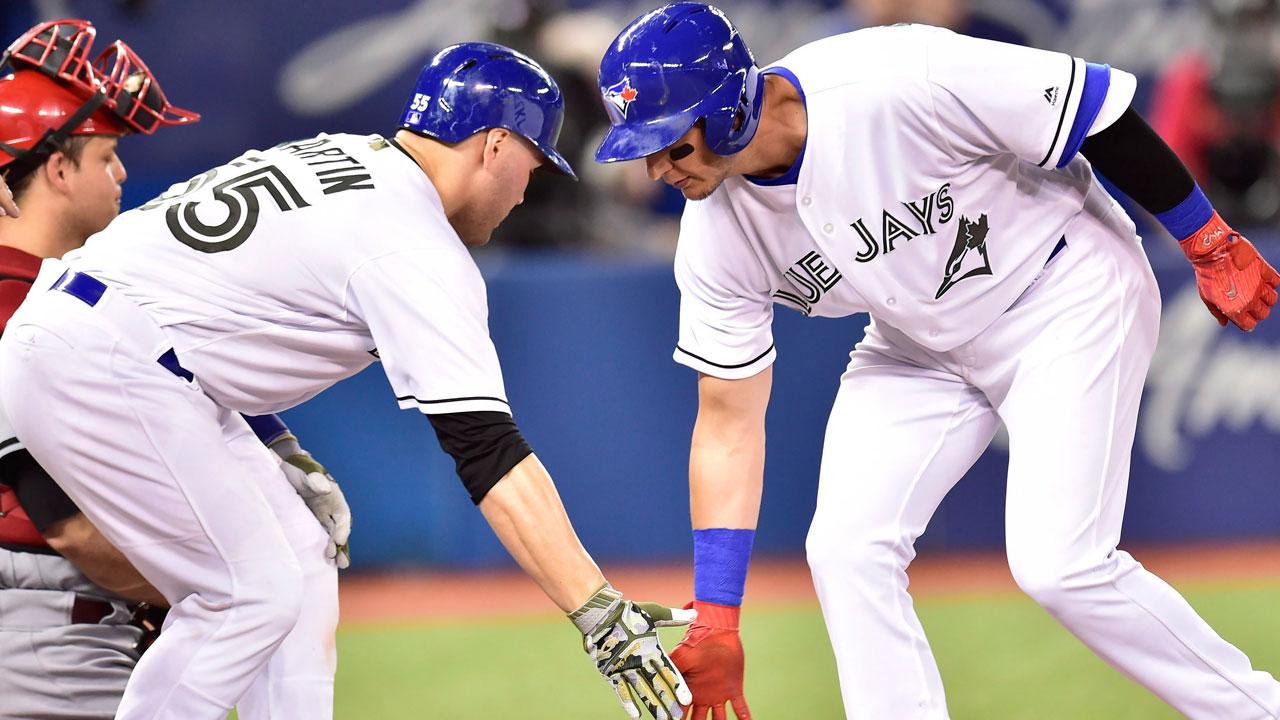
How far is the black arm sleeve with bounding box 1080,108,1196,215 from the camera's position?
3.85m

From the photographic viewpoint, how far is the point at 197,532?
3775 millimetres

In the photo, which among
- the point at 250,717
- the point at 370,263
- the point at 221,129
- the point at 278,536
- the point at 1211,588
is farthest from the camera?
the point at 221,129

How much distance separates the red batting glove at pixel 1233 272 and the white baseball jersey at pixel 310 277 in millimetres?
1890

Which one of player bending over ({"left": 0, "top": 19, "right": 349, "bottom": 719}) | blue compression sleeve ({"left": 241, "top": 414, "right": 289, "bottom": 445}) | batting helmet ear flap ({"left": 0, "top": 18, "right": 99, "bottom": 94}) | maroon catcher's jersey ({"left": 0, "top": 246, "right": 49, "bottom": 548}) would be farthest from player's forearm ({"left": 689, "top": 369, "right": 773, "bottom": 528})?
batting helmet ear flap ({"left": 0, "top": 18, "right": 99, "bottom": 94})

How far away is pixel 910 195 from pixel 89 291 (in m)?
2.11

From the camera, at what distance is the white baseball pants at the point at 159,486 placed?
145 inches

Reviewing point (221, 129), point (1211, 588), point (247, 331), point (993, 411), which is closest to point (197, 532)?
point (247, 331)

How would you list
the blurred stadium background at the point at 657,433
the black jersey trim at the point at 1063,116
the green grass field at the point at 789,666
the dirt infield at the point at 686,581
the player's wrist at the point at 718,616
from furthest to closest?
the dirt infield at the point at 686,581
the blurred stadium background at the point at 657,433
the green grass field at the point at 789,666
the player's wrist at the point at 718,616
the black jersey trim at the point at 1063,116

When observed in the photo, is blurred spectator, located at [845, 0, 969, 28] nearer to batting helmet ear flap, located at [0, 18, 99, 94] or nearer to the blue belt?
batting helmet ear flap, located at [0, 18, 99, 94]

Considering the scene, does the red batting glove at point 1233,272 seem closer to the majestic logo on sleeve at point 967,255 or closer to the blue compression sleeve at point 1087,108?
the blue compression sleeve at point 1087,108

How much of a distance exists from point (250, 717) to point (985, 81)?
2621 millimetres

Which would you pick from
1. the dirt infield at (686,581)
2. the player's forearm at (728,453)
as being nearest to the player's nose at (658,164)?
the player's forearm at (728,453)

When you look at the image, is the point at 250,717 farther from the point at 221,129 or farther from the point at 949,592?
the point at 221,129

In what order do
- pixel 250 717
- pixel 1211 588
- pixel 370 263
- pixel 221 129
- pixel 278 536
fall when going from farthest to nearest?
pixel 221 129, pixel 1211 588, pixel 250 717, pixel 278 536, pixel 370 263
